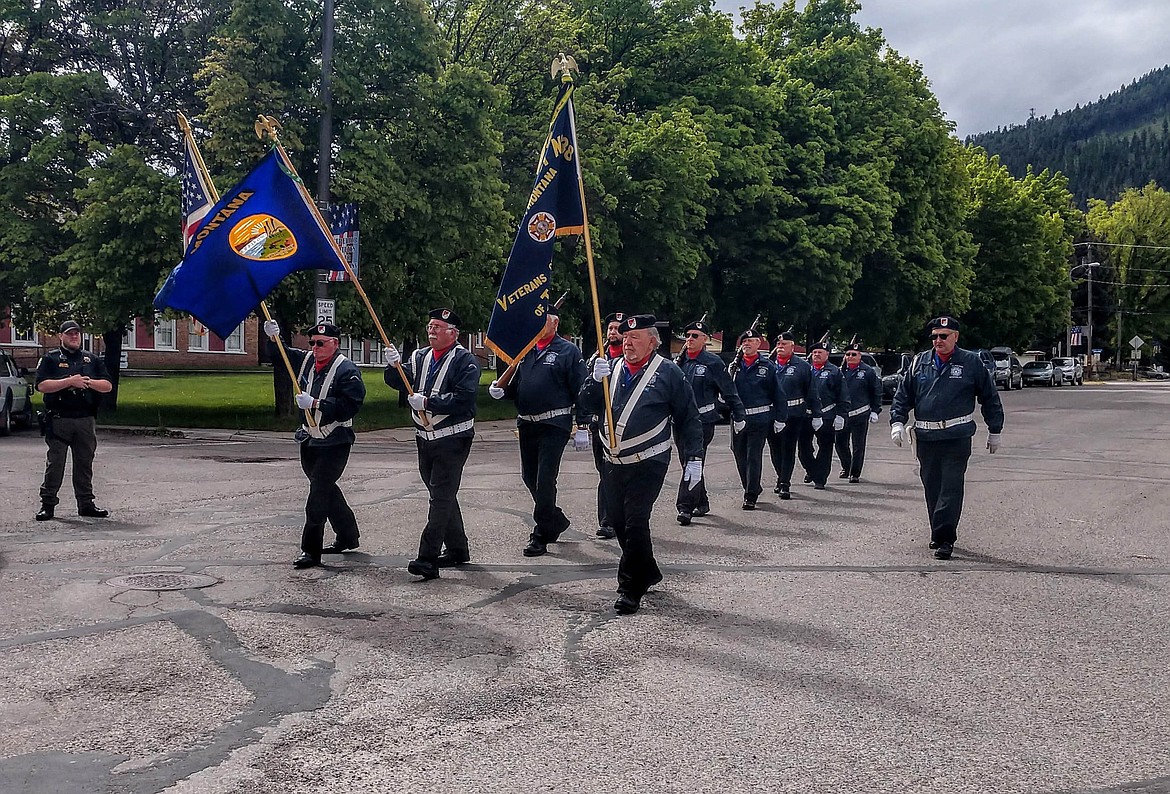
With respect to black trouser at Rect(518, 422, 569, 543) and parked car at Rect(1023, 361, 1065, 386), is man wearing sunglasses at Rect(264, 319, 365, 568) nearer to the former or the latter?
black trouser at Rect(518, 422, 569, 543)

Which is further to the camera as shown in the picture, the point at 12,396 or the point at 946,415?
the point at 12,396

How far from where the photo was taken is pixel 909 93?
1766 inches

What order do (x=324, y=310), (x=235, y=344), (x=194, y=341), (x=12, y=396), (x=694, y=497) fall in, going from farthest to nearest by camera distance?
(x=235, y=344)
(x=194, y=341)
(x=12, y=396)
(x=324, y=310)
(x=694, y=497)

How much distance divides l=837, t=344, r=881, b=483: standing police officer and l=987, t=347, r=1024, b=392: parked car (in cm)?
3951

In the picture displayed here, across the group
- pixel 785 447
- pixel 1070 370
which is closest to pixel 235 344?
pixel 1070 370

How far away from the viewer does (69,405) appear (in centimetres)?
1141

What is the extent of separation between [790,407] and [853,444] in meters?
2.22

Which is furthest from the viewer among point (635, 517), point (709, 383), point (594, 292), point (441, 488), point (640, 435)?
point (709, 383)

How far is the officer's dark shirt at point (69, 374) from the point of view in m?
11.3

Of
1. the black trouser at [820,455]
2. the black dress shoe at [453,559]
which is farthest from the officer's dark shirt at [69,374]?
the black trouser at [820,455]

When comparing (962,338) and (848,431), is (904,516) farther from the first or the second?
(962,338)

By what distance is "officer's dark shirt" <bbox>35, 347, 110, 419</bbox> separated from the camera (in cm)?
1132

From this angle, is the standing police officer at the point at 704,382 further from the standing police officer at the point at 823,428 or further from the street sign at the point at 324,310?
the street sign at the point at 324,310

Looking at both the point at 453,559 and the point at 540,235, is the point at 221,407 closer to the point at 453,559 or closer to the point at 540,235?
the point at 453,559
